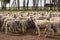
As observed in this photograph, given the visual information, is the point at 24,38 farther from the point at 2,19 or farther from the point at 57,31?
the point at 2,19

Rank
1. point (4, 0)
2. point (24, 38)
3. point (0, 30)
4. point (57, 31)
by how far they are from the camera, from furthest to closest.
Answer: point (4, 0)
point (0, 30)
point (57, 31)
point (24, 38)

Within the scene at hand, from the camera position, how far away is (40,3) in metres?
19.8

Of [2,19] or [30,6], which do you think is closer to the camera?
[2,19]

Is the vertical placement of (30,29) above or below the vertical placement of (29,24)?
below

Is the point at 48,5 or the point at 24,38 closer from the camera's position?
the point at 24,38

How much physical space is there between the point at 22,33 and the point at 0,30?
1.28 meters

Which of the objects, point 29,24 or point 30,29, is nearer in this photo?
point 29,24

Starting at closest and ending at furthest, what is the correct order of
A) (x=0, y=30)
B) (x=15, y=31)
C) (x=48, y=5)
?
(x=15, y=31) < (x=0, y=30) < (x=48, y=5)

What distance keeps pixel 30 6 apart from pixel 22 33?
1084 centimetres

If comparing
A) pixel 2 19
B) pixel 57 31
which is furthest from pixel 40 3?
pixel 57 31

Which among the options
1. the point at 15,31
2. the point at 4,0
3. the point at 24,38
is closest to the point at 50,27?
the point at 24,38

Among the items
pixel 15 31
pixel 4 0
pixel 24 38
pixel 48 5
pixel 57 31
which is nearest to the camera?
pixel 24 38

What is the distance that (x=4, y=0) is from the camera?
20.1 meters

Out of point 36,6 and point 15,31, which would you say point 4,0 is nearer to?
point 36,6
